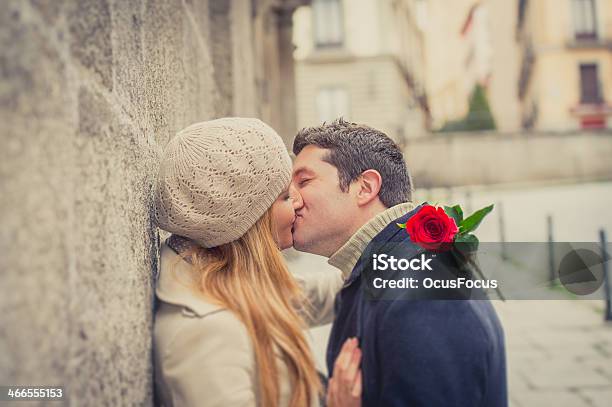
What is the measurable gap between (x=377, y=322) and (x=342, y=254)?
0.45 m

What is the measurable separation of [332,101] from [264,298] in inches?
991

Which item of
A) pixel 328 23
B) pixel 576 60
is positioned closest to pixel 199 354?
pixel 328 23

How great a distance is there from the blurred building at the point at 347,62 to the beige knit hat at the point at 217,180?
80.8 feet

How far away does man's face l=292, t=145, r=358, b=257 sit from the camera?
2.18 m

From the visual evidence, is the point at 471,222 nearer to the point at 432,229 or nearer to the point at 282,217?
A: the point at 432,229

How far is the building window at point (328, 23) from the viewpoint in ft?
Answer: 86.5

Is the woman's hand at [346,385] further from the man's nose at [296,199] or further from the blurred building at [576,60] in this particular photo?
the blurred building at [576,60]

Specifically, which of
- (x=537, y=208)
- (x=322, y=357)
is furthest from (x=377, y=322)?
(x=537, y=208)

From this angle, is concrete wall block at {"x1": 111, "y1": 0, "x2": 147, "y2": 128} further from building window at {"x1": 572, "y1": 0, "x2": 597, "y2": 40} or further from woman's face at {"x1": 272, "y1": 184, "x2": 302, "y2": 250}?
building window at {"x1": 572, "y1": 0, "x2": 597, "y2": 40}

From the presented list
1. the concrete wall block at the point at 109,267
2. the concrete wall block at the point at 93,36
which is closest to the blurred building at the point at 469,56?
the concrete wall block at the point at 109,267

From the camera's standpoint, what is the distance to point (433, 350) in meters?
1.57

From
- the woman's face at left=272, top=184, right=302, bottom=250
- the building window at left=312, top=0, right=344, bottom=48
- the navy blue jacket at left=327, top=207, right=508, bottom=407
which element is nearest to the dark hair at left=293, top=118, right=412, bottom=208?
the woman's face at left=272, top=184, right=302, bottom=250

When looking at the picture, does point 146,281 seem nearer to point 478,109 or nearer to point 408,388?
point 408,388

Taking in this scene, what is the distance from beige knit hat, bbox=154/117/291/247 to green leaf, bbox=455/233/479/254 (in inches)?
20.9
